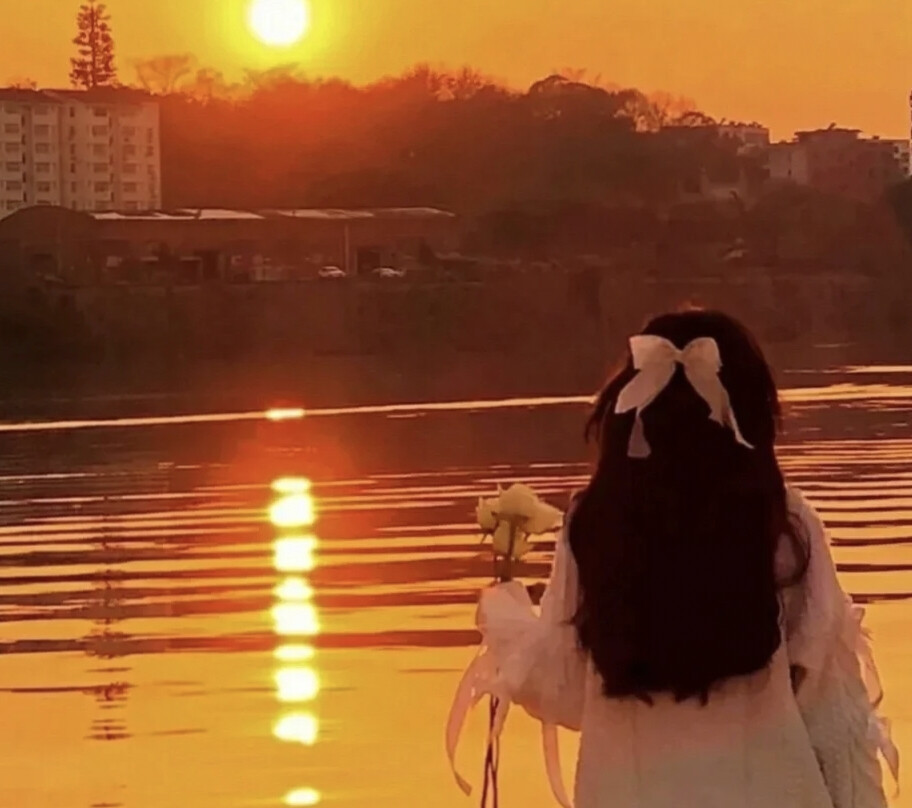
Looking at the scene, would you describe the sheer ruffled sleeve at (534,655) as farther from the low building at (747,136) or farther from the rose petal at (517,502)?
the low building at (747,136)

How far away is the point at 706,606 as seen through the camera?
339cm

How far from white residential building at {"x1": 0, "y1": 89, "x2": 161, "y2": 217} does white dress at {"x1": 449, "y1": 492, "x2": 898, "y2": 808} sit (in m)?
107

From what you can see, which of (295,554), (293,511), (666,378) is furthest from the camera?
(293,511)

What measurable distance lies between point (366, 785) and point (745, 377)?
4.98 m

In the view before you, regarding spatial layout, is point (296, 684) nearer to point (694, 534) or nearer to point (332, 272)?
point (694, 534)

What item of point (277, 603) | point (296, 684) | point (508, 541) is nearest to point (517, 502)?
point (508, 541)

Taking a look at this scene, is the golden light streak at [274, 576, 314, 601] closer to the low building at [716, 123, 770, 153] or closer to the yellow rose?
the yellow rose

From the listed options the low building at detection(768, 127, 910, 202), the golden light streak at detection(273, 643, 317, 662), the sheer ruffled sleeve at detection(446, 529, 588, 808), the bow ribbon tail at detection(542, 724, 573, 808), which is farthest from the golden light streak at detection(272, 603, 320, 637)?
the low building at detection(768, 127, 910, 202)

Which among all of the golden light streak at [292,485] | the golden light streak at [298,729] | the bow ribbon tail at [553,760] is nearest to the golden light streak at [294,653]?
the golden light streak at [298,729]

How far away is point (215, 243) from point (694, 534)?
269 feet

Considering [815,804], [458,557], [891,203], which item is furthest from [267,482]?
[891,203]

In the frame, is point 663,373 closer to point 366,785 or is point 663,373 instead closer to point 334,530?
point 366,785

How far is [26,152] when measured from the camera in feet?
375

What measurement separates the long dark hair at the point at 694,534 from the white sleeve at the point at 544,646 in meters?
0.09
